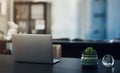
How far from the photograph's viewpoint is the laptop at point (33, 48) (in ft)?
6.31

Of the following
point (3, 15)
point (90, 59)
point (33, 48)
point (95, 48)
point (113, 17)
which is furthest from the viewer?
point (3, 15)

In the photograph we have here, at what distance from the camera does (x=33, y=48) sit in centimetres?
197

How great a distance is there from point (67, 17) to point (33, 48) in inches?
189

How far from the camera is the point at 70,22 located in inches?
262

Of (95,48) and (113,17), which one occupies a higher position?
(113,17)

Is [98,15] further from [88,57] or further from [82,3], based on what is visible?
[88,57]

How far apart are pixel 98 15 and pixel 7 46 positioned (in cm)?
281

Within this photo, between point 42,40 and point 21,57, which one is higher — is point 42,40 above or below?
above

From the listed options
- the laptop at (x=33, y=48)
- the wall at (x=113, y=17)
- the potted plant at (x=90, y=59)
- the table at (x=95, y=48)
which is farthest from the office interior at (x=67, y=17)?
the potted plant at (x=90, y=59)

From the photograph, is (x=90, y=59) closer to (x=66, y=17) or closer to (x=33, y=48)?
(x=33, y=48)

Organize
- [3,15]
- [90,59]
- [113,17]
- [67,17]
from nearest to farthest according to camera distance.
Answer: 1. [90,59]
2. [113,17]
3. [67,17]
4. [3,15]

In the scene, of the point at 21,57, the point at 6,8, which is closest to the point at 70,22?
the point at 6,8

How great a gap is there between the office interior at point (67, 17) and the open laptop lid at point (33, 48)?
416cm

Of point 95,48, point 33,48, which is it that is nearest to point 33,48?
point 33,48
